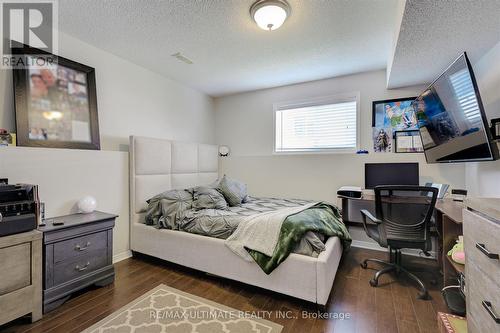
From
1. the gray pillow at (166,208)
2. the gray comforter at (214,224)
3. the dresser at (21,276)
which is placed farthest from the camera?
the gray pillow at (166,208)

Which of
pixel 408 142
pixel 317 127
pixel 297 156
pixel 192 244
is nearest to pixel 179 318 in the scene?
pixel 192 244

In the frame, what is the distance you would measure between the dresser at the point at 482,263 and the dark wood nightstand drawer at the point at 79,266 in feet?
8.85

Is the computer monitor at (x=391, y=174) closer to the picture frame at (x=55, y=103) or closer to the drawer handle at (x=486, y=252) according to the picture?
the drawer handle at (x=486, y=252)

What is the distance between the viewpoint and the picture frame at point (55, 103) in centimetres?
208

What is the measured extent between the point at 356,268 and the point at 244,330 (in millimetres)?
1632

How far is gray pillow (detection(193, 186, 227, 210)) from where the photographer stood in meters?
2.82

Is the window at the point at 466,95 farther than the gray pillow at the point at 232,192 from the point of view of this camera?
No

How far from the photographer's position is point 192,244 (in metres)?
2.42

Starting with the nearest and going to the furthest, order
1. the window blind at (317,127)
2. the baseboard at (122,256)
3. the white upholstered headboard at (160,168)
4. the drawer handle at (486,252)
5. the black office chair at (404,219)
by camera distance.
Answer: the drawer handle at (486,252) → the black office chair at (404,219) → the baseboard at (122,256) → the white upholstered headboard at (160,168) → the window blind at (317,127)

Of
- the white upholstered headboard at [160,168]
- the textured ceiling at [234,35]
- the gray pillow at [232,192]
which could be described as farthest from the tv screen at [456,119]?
the white upholstered headboard at [160,168]

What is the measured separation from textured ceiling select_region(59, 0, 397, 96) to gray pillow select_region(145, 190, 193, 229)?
1.82m

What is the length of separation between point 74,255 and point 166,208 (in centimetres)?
95

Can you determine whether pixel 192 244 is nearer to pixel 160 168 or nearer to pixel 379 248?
pixel 160 168

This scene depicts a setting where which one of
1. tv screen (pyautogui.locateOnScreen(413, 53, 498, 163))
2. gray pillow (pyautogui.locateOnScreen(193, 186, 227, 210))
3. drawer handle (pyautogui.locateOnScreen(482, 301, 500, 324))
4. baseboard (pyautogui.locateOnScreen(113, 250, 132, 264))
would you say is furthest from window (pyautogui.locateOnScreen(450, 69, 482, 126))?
baseboard (pyautogui.locateOnScreen(113, 250, 132, 264))
